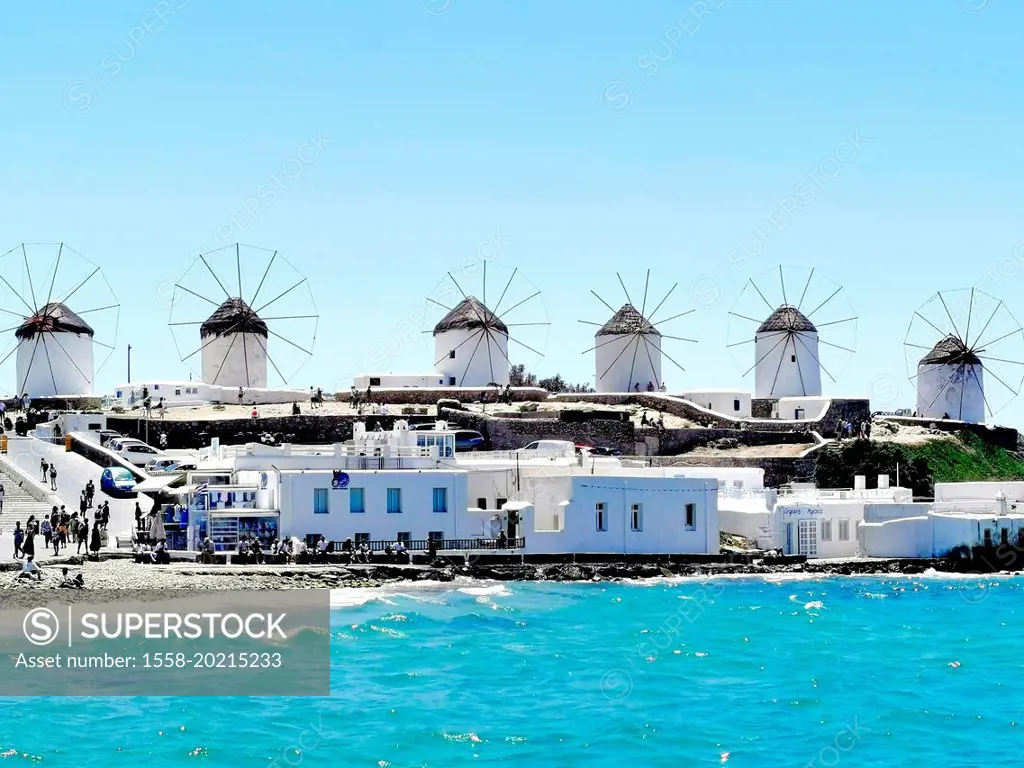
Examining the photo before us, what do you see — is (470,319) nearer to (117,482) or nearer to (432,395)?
(432,395)

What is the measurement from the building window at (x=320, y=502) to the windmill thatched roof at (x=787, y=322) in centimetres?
3745

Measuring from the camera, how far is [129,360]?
6794 cm

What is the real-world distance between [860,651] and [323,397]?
38.0 m

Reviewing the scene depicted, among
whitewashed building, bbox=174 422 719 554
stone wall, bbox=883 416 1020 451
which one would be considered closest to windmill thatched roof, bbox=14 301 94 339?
whitewashed building, bbox=174 422 719 554

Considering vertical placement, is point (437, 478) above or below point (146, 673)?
above

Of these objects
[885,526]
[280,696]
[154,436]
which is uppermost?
[154,436]

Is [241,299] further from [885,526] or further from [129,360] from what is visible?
[885,526]

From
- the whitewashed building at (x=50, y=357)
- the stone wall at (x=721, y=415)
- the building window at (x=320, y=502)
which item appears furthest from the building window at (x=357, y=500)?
the whitewashed building at (x=50, y=357)

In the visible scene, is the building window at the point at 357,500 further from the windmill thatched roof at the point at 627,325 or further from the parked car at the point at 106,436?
the windmill thatched roof at the point at 627,325

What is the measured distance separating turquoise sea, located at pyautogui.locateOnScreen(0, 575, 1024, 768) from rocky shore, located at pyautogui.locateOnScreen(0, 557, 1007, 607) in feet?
3.34

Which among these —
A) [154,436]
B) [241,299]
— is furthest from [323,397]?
[154,436]

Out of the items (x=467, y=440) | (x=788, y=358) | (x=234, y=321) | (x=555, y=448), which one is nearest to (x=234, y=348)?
(x=234, y=321)

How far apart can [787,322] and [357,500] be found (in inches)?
1471

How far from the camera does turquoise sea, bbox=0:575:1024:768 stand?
2178 cm
